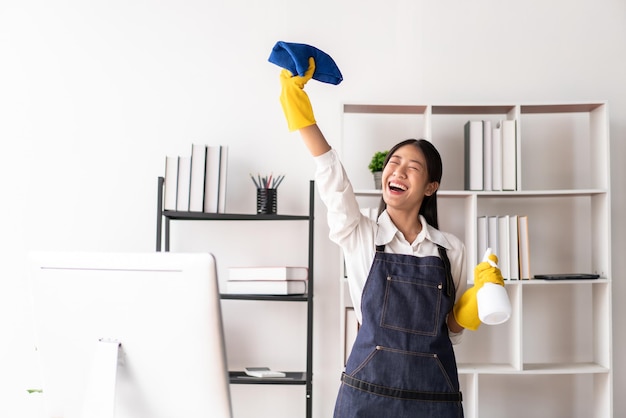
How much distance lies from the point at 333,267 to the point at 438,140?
2.51ft

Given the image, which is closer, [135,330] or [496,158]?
[135,330]

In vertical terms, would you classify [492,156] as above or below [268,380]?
above

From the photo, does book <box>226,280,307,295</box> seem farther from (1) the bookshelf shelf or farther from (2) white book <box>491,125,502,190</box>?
(2) white book <box>491,125,502,190</box>

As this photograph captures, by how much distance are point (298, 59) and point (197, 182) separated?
1218 millimetres

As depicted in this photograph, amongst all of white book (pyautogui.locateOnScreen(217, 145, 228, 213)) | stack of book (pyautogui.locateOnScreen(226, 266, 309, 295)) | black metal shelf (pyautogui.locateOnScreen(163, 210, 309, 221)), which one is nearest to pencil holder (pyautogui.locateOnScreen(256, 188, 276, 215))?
black metal shelf (pyautogui.locateOnScreen(163, 210, 309, 221))

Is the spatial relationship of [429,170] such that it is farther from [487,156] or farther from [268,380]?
[268,380]

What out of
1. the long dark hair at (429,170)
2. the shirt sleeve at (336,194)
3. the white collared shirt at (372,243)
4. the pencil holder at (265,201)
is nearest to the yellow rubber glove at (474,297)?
the white collared shirt at (372,243)

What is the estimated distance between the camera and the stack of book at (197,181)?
2828mm

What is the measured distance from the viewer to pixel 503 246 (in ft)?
9.28

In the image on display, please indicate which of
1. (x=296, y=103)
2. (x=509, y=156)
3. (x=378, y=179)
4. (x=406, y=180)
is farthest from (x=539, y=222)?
(x=296, y=103)

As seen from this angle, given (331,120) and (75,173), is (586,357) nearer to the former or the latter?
(331,120)

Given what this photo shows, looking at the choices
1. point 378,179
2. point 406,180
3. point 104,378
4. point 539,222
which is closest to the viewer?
point 104,378

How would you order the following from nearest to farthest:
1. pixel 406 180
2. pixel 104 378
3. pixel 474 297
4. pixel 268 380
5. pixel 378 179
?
pixel 104 378, pixel 474 297, pixel 406 180, pixel 268 380, pixel 378 179

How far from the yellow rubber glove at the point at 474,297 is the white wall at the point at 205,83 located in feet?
3.98
